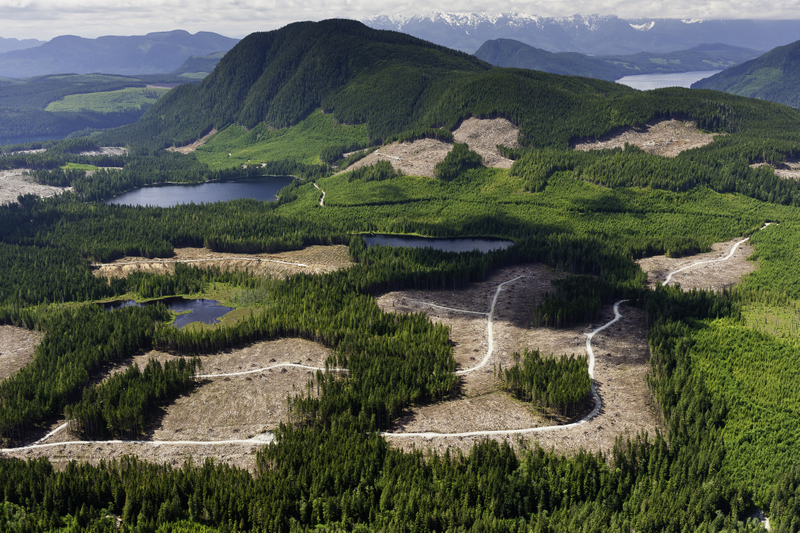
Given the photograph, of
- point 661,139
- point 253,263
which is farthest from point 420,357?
point 661,139

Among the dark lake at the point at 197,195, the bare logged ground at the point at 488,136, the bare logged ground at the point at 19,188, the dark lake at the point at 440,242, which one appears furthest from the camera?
the dark lake at the point at 197,195

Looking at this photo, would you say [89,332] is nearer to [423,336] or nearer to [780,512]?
[423,336]

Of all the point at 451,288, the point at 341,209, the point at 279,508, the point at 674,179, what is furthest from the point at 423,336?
the point at 674,179

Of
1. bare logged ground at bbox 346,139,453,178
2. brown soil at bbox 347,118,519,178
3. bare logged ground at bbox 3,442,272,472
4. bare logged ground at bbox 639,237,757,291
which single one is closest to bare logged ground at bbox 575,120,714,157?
brown soil at bbox 347,118,519,178

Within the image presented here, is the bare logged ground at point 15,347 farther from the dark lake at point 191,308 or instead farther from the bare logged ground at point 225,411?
the bare logged ground at point 225,411

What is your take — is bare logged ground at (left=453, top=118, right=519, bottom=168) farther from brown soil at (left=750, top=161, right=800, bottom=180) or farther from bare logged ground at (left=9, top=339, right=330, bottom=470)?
bare logged ground at (left=9, top=339, right=330, bottom=470)

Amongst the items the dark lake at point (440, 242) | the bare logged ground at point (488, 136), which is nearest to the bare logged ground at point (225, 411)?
the dark lake at point (440, 242)

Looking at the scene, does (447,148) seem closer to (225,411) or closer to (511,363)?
(511,363)
